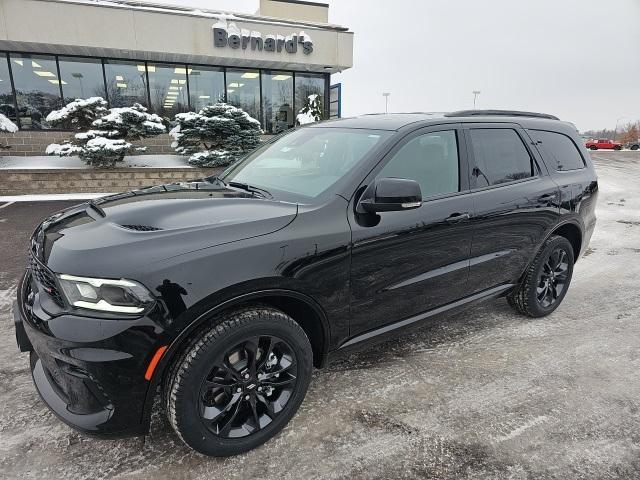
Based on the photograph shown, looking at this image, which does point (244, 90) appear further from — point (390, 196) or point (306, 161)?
Answer: point (390, 196)

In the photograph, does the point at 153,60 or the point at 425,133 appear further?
the point at 153,60

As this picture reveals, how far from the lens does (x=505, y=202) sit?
3.34 metres

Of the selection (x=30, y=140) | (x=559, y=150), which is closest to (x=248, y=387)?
(x=559, y=150)

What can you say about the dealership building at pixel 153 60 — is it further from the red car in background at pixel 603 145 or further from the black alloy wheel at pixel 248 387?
the red car in background at pixel 603 145

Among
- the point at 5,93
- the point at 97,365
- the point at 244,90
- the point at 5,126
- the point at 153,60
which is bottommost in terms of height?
the point at 97,365

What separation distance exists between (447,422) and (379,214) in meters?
1.30

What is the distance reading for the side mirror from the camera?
2.43 m

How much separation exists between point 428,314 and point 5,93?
53.7 ft

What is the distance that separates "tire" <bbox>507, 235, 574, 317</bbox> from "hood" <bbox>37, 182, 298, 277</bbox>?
2.47 m

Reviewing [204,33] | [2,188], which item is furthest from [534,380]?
[204,33]

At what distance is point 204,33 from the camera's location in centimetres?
1502

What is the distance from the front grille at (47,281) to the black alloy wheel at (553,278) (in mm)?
3694

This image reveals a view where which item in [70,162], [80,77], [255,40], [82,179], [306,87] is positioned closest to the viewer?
[82,179]

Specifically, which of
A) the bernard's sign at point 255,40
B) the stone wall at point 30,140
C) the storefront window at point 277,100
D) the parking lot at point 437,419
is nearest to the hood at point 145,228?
the parking lot at point 437,419
